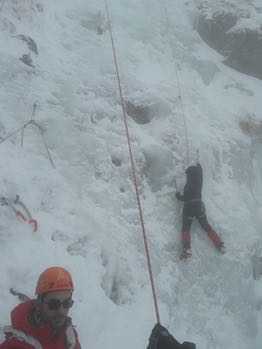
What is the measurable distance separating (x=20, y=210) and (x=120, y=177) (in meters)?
2.37

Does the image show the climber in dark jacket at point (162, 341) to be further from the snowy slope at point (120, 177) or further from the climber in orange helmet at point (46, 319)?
the snowy slope at point (120, 177)

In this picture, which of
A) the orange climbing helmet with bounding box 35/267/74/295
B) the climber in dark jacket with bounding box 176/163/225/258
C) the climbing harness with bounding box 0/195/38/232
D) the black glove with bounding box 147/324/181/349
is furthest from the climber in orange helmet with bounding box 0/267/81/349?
the climber in dark jacket with bounding box 176/163/225/258

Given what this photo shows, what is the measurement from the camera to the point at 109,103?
9.16m

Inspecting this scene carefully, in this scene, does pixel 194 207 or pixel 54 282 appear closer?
pixel 54 282

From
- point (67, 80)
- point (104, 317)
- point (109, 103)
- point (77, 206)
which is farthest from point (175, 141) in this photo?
point (104, 317)

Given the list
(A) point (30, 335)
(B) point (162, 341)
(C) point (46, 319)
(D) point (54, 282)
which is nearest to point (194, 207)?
(B) point (162, 341)

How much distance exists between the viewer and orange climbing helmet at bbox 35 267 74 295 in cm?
395

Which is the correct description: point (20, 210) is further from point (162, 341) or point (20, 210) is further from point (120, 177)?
point (162, 341)

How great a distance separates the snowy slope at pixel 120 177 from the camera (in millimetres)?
6195

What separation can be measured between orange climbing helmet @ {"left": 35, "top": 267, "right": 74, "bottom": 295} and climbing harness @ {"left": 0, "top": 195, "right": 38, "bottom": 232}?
2051mm

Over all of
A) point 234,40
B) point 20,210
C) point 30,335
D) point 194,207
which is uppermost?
point 30,335

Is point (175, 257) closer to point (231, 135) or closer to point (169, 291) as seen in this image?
point (169, 291)

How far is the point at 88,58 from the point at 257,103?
4782mm

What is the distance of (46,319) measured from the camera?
391cm
